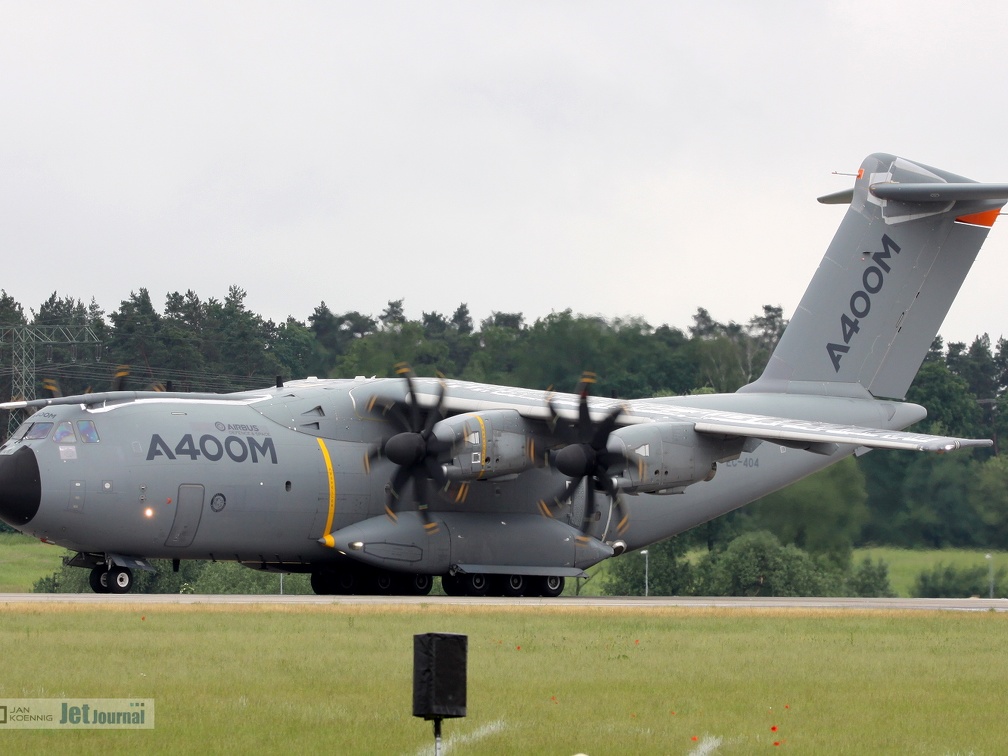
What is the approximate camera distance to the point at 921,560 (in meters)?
29.0

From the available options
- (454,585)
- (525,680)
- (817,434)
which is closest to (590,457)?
(817,434)

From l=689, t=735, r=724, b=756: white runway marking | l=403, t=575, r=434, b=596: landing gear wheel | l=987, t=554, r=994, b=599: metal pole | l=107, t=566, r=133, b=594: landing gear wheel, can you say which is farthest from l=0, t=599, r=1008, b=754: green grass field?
l=987, t=554, r=994, b=599: metal pole

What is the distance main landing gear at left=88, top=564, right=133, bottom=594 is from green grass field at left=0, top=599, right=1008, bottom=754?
16.2 feet

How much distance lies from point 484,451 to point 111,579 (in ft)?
19.8

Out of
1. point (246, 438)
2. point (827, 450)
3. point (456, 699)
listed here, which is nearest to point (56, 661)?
point (456, 699)

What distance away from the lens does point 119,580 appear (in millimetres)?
22719

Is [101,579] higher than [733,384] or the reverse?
the reverse

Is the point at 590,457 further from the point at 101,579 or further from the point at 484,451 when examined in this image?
the point at 101,579

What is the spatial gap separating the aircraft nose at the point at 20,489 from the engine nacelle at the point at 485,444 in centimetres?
581

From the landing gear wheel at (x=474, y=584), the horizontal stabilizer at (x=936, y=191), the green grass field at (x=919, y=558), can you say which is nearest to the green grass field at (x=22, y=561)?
the landing gear wheel at (x=474, y=584)

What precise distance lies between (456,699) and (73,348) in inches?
1746

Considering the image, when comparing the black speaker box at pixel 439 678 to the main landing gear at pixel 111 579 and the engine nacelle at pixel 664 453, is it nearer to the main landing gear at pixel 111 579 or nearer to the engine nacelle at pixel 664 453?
the engine nacelle at pixel 664 453

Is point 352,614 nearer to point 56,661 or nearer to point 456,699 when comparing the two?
point 56,661

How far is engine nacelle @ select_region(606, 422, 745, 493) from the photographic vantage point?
21.8 m
